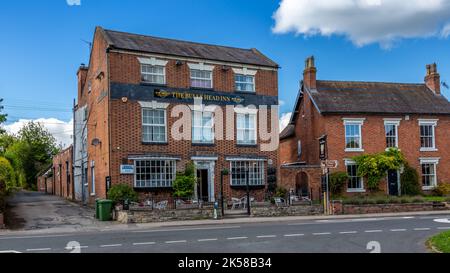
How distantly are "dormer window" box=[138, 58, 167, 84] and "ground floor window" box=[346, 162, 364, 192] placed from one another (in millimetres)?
14036

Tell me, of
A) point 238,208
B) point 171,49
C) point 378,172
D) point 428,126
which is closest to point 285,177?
point 238,208

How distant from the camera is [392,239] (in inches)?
559

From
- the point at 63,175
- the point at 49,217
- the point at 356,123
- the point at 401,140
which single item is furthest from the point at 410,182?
the point at 63,175

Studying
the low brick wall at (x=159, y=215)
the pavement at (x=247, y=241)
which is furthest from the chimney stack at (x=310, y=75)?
the pavement at (x=247, y=241)

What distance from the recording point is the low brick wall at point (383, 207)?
26.7 metres

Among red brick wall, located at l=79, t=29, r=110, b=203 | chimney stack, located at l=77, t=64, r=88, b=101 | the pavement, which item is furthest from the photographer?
chimney stack, located at l=77, t=64, r=88, b=101

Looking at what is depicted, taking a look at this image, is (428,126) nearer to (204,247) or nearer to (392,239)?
(392,239)

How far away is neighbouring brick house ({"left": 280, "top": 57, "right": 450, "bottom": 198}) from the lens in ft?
107

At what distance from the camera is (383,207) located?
27.7 meters

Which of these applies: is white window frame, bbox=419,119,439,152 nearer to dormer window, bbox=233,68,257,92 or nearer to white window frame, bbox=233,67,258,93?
white window frame, bbox=233,67,258,93

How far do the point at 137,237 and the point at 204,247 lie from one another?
3.52 metres

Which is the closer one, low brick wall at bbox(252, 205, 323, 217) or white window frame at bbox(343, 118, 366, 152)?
low brick wall at bbox(252, 205, 323, 217)

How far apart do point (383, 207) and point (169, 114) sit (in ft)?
43.8

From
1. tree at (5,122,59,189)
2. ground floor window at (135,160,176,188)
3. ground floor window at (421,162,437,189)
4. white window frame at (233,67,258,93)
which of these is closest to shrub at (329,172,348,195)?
ground floor window at (421,162,437,189)
